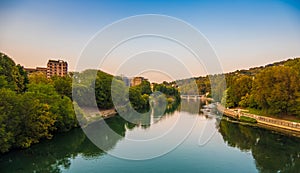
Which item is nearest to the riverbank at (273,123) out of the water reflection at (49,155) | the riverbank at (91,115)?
the riverbank at (91,115)

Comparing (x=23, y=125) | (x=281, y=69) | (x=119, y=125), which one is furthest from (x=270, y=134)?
(x=23, y=125)

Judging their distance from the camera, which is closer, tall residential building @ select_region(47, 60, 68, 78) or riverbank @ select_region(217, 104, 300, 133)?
riverbank @ select_region(217, 104, 300, 133)

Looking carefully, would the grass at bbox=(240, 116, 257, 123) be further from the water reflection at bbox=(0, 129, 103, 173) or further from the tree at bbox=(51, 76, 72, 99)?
the tree at bbox=(51, 76, 72, 99)

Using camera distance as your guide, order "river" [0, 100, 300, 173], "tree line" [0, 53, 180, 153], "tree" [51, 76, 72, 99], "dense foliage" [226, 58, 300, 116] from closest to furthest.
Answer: "river" [0, 100, 300, 173]
"tree line" [0, 53, 180, 153]
"dense foliage" [226, 58, 300, 116]
"tree" [51, 76, 72, 99]

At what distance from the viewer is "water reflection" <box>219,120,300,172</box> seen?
1160 centimetres

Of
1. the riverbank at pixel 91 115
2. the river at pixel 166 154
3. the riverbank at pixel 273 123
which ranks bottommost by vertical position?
the river at pixel 166 154

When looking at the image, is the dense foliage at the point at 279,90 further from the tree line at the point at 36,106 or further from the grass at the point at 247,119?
the tree line at the point at 36,106

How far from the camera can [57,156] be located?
12.7 meters

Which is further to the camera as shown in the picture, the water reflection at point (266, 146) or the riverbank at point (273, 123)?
the riverbank at point (273, 123)

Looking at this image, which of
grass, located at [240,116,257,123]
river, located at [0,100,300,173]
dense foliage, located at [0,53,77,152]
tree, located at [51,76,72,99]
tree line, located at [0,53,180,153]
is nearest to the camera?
river, located at [0,100,300,173]

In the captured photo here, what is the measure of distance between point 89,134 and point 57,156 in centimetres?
521

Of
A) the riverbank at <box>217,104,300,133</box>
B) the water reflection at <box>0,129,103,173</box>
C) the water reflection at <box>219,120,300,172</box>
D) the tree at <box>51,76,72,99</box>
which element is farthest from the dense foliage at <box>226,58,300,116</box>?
the tree at <box>51,76,72,99</box>

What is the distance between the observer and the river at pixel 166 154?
10906 millimetres

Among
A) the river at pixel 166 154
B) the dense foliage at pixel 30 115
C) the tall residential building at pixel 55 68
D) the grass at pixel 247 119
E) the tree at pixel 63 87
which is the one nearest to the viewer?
the river at pixel 166 154
